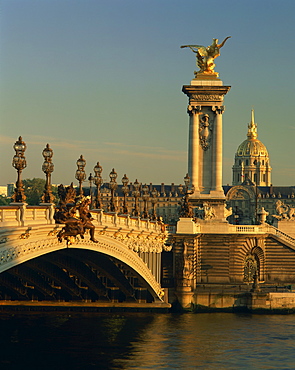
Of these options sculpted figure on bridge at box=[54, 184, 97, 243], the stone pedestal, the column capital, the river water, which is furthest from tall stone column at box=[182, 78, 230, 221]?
sculpted figure on bridge at box=[54, 184, 97, 243]

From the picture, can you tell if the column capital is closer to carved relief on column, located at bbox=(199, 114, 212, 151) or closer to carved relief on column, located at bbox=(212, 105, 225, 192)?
carved relief on column, located at bbox=(212, 105, 225, 192)

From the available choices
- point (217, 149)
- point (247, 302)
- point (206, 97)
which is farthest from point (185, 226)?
point (206, 97)

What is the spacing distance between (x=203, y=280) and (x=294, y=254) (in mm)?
8634

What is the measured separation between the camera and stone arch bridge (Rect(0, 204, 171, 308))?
44.5 metres

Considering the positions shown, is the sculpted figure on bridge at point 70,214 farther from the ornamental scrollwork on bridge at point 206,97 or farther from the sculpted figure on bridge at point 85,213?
the ornamental scrollwork on bridge at point 206,97

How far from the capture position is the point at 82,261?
6519 cm

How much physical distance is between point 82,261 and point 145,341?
5895 millimetres

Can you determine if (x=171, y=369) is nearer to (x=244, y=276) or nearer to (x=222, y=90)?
(x=244, y=276)

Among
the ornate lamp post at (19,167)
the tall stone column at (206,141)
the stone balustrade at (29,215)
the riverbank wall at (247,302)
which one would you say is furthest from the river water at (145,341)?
the tall stone column at (206,141)

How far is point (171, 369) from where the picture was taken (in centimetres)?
5666

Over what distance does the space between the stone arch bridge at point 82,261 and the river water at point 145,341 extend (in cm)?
166

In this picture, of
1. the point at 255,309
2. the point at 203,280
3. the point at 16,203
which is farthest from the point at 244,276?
the point at 16,203

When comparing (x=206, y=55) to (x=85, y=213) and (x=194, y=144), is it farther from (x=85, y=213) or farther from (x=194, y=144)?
(x=85, y=213)

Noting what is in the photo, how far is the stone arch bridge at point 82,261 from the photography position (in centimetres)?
4453
